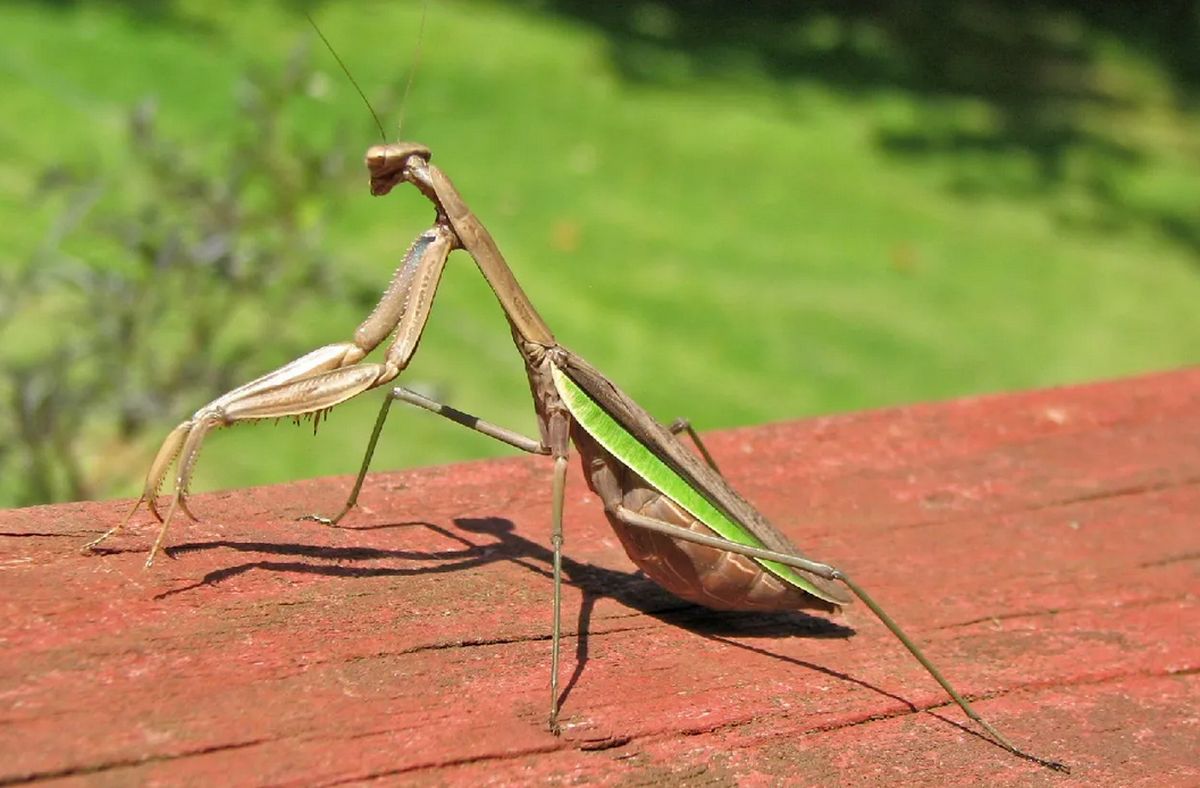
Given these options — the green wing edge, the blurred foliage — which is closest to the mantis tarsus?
the green wing edge

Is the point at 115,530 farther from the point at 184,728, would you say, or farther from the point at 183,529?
the point at 184,728

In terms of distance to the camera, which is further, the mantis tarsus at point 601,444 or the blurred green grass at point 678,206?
the blurred green grass at point 678,206

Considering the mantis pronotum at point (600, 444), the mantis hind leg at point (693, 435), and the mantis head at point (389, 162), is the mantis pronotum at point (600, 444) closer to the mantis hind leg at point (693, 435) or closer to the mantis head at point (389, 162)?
the mantis head at point (389, 162)

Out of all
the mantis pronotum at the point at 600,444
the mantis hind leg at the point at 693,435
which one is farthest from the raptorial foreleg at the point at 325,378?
the mantis hind leg at the point at 693,435

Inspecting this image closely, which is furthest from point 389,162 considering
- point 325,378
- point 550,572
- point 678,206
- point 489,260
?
point 678,206

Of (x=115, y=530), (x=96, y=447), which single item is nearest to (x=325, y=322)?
(x=96, y=447)

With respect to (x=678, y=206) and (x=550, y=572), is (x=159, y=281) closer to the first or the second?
(x=550, y=572)

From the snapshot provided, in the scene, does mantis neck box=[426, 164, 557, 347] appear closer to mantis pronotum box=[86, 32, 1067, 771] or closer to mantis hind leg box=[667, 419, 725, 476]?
mantis pronotum box=[86, 32, 1067, 771]
